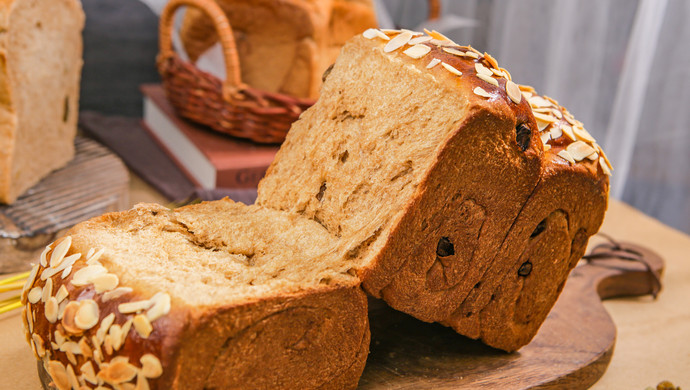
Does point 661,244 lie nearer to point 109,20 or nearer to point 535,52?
point 535,52

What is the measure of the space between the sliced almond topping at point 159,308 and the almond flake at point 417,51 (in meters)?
0.63

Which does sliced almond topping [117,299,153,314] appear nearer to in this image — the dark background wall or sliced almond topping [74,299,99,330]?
sliced almond topping [74,299,99,330]

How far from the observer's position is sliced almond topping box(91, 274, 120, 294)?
96cm

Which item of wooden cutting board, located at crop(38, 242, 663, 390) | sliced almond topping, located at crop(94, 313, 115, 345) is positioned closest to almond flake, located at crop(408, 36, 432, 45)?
wooden cutting board, located at crop(38, 242, 663, 390)

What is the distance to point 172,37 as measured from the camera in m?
2.72

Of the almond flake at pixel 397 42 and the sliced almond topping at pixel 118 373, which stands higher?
the almond flake at pixel 397 42

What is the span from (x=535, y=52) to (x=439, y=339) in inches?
95.9

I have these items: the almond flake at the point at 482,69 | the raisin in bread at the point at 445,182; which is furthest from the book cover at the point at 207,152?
the almond flake at the point at 482,69

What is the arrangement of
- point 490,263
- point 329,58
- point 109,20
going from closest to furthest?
point 490,263, point 329,58, point 109,20

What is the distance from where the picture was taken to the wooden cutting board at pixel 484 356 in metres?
1.23

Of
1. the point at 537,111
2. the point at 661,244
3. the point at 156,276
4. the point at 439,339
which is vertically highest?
the point at 537,111

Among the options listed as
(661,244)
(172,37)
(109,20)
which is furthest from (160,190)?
(661,244)

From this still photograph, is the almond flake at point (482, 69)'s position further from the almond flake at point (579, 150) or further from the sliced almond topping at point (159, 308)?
the sliced almond topping at point (159, 308)

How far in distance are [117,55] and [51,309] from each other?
2420 millimetres
